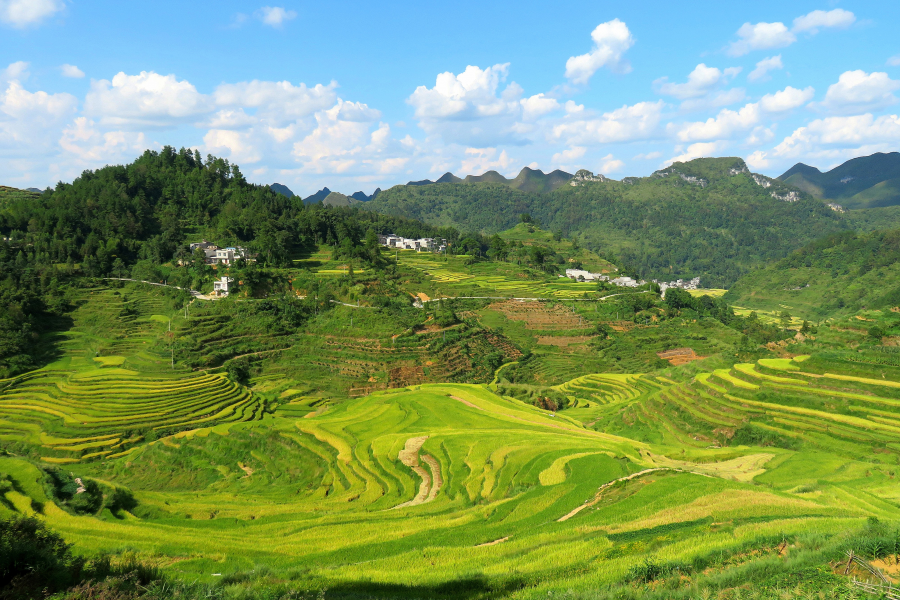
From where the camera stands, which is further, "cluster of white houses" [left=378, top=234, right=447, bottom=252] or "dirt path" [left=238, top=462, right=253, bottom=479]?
"cluster of white houses" [left=378, top=234, right=447, bottom=252]

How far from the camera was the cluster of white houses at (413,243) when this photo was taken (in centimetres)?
10119

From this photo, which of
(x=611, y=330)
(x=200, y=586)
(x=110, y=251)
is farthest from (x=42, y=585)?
(x=110, y=251)

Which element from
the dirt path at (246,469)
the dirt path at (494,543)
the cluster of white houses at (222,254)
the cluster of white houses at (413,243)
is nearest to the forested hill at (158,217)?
the cluster of white houses at (222,254)

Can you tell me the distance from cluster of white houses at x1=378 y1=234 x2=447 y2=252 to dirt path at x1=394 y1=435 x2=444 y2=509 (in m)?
77.8

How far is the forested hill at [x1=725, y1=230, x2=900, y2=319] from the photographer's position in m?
95.6

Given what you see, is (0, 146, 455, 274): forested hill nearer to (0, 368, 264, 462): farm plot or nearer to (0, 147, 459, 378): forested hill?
(0, 147, 459, 378): forested hill

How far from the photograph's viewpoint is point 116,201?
221 feet

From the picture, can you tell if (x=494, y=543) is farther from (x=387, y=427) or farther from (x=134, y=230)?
(x=134, y=230)

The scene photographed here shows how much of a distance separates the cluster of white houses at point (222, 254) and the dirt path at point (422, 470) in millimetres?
46126

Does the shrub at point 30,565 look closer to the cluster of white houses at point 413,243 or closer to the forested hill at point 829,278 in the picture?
the cluster of white houses at point 413,243

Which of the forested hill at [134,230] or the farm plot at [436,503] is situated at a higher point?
the forested hill at [134,230]

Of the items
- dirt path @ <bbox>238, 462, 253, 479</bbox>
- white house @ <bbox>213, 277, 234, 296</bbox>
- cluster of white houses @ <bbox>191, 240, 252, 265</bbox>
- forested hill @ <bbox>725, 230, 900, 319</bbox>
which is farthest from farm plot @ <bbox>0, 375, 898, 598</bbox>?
forested hill @ <bbox>725, 230, 900, 319</bbox>

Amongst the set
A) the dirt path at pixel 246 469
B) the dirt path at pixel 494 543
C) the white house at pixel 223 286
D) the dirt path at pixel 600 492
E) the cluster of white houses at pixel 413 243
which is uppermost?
the cluster of white houses at pixel 413 243

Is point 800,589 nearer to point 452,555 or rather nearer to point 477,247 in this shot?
point 452,555
